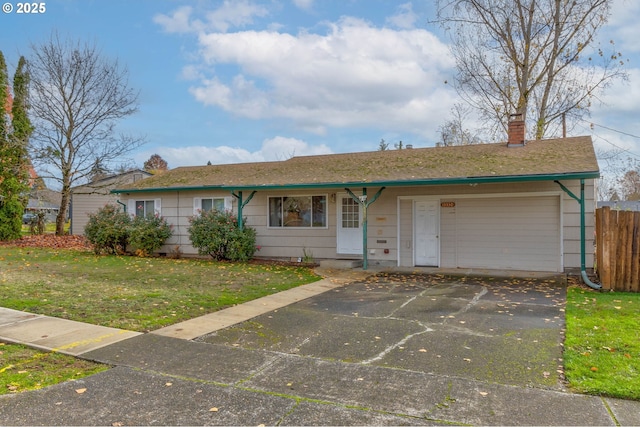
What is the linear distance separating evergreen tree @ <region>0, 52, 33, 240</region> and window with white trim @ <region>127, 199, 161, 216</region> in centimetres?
739

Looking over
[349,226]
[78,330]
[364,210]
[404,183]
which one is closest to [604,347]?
[78,330]

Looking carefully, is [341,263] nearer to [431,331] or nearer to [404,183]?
[404,183]

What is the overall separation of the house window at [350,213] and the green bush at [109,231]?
7.70 m

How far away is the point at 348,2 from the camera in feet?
45.8

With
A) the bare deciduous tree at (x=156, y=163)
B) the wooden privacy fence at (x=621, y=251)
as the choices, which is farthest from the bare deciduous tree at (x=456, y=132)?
the bare deciduous tree at (x=156, y=163)

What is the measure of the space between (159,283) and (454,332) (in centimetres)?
652

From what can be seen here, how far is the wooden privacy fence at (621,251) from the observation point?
8.55 metres

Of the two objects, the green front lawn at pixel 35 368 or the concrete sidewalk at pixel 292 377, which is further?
the green front lawn at pixel 35 368

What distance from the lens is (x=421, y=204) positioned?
41.3 ft

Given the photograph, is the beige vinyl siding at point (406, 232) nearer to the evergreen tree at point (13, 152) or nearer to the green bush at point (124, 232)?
the green bush at point (124, 232)

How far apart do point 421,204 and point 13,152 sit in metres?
19.1

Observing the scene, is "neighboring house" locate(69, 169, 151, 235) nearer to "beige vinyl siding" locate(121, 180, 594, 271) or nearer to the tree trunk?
the tree trunk

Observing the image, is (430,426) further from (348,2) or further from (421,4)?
(421,4)

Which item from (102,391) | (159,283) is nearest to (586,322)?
(102,391)
